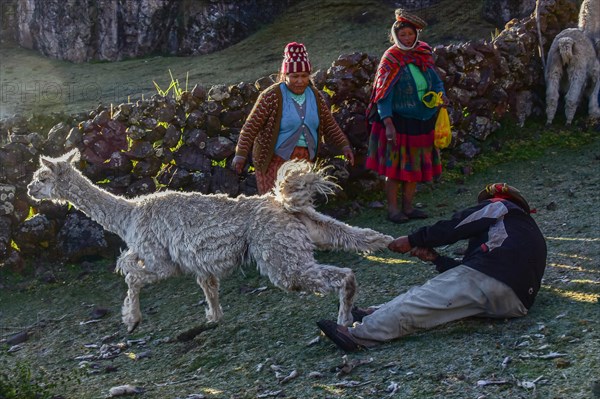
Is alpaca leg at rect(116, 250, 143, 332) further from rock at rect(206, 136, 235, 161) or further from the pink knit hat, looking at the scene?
rock at rect(206, 136, 235, 161)

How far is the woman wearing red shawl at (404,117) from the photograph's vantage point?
831 cm

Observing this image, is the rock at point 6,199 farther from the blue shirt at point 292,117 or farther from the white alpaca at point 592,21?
the white alpaca at point 592,21

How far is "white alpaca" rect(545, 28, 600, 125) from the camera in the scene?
1083cm

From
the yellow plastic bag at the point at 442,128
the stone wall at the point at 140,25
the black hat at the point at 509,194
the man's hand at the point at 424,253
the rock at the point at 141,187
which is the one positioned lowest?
the man's hand at the point at 424,253

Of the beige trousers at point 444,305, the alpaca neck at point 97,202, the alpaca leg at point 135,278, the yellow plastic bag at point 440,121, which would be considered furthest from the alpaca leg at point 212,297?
the yellow plastic bag at point 440,121

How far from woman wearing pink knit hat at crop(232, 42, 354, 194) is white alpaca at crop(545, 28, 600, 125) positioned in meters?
4.45

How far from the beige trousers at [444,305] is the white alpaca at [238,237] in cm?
39

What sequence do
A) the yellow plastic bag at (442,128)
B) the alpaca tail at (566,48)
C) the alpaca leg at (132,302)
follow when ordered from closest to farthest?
1. the alpaca leg at (132,302)
2. the yellow plastic bag at (442,128)
3. the alpaca tail at (566,48)

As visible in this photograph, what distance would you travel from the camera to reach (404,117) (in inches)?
336

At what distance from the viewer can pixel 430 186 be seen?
32.3 feet

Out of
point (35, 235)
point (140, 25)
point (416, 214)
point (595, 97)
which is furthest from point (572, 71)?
point (140, 25)

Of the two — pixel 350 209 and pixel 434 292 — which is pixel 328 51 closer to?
pixel 350 209

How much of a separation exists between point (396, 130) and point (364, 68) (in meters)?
1.40

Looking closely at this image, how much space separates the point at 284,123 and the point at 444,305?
2727 millimetres
